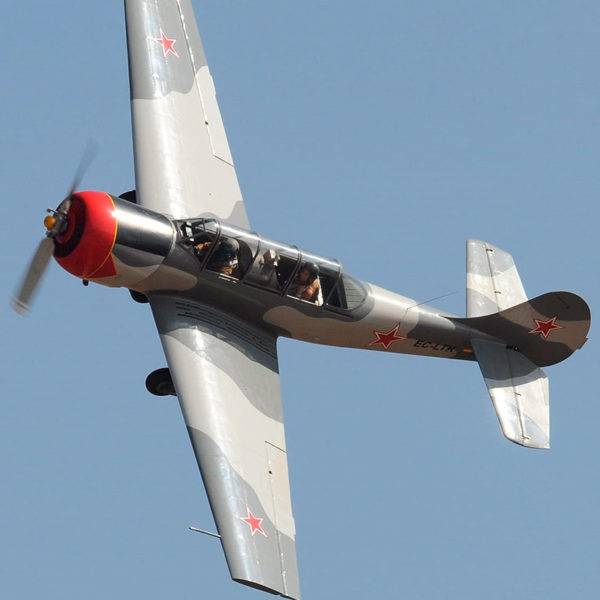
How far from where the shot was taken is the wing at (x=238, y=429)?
75.4 feet

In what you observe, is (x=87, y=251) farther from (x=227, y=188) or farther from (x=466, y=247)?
(x=466, y=247)

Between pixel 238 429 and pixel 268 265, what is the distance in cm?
272

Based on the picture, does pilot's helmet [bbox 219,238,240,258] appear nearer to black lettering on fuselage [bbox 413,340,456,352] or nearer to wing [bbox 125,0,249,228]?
wing [bbox 125,0,249,228]

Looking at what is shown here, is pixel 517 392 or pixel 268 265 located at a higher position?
pixel 268 265

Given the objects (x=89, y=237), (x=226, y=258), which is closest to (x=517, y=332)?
(x=226, y=258)

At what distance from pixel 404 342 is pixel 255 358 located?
2873 mm

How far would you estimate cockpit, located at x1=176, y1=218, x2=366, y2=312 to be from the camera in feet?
82.5

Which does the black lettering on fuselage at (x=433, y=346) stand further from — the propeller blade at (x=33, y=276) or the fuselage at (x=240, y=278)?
the propeller blade at (x=33, y=276)

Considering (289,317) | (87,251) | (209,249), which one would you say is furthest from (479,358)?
(87,251)

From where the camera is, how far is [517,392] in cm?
2695

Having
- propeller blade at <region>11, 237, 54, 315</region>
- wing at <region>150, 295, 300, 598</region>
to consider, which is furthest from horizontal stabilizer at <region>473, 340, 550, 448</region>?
propeller blade at <region>11, 237, 54, 315</region>

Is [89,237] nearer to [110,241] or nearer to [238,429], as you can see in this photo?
[110,241]

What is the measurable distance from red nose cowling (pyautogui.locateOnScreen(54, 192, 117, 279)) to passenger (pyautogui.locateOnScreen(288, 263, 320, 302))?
9.60ft

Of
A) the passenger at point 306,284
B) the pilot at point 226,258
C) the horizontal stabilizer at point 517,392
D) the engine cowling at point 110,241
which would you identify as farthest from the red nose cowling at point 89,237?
the horizontal stabilizer at point 517,392
